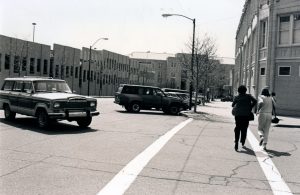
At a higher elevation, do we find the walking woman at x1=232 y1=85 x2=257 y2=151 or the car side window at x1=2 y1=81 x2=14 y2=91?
the car side window at x1=2 y1=81 x2=14 y2=91

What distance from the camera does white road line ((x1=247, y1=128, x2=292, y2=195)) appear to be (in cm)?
623

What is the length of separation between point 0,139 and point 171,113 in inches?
644

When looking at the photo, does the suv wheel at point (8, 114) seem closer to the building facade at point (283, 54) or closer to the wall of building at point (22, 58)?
the building facade at point (283, 54)

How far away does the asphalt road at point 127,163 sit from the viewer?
19.6ft

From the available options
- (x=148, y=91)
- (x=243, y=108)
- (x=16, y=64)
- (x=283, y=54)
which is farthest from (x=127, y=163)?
(x=16, y=64)

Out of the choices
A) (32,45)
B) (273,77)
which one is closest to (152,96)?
(273,77)

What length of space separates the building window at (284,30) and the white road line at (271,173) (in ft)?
65.2

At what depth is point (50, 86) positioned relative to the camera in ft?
45.1

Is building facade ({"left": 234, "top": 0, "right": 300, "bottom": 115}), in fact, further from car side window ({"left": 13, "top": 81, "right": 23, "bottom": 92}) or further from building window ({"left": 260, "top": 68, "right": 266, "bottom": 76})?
car side window ({"left": 13, "top": 81, "right": 23, "bottom": 92})

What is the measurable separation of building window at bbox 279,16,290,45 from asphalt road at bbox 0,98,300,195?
18.3 m

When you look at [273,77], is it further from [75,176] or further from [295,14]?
[75,176]

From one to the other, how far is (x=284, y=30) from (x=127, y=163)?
24.6 metres

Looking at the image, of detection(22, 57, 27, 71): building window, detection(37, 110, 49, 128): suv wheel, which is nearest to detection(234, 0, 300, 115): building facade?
detection(37, 110, 49, 128): suv wheel

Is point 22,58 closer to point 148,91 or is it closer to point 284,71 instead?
point 148,91
